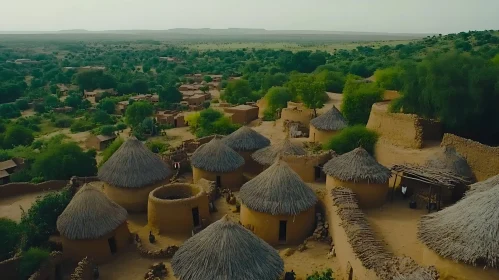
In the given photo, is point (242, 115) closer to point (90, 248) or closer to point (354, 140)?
point (354, 140)

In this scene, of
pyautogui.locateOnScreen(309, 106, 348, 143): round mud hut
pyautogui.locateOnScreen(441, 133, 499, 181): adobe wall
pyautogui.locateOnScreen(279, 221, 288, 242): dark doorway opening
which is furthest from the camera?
pyautogui.locateOnScreen(309, 106, 348, 143): round mud hut

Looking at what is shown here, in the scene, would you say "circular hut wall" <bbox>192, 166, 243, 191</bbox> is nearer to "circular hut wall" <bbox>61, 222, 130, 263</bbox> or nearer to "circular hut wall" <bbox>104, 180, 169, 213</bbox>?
"circular hut wall" <bbox>104, 180, 169, 213</bbox>

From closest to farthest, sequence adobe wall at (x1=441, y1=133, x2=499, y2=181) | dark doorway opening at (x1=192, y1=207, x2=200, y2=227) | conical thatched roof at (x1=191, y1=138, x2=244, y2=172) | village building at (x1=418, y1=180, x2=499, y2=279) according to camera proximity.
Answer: village building at (x1=418, y1=180, x2=499, y2=279)
adobe wall at (x1=441, y1=133, x2=499, y2=181)
dark doorway opening at (x1=192, y1=207, x2=200, y2=227)
conical thatched roof at (x1=191, y1=138, x2=244, y2=172)

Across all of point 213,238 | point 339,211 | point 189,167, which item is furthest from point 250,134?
point 213,238

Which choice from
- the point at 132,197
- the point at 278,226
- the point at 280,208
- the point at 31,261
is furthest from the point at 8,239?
the point at 280,208

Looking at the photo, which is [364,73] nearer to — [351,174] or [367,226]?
[351,174]

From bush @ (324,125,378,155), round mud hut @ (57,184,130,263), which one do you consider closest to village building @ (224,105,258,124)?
bush @ (324,125,378,155)

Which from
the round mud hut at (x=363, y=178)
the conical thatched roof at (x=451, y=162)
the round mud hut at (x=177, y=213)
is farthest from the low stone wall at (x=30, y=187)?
the conical thatched roof at (x=451, y=162)
